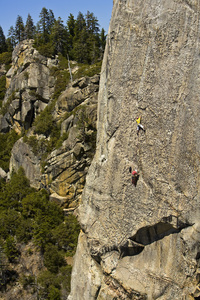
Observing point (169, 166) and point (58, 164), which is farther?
point (58, 164)

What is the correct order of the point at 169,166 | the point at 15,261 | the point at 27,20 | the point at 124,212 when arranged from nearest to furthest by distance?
the point at 169,166 → the point at 124,212 → the point at 15,261 → the point at 27,20

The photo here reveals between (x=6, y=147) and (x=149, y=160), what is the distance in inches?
1376

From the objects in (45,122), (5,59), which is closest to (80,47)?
(45,122)

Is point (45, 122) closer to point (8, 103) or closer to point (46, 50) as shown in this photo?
point (8, 103)

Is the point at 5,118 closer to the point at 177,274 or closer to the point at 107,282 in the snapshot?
the point at 107,282

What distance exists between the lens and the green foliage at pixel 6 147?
42.2m

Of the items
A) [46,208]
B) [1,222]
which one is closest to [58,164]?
[46,208]

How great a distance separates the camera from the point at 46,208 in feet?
99.8

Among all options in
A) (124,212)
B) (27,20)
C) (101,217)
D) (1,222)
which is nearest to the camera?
(124,212)

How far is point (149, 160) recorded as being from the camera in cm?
1326

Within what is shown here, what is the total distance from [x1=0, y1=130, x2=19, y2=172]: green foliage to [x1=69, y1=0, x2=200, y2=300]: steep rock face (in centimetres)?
2992

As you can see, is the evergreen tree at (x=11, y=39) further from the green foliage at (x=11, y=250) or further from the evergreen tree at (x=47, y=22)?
the green foliage at (x=11, y=250)

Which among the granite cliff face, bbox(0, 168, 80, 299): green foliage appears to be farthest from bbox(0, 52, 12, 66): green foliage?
bbox(0, 168, 80, 299): green foliage

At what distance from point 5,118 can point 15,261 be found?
85.5 ft
